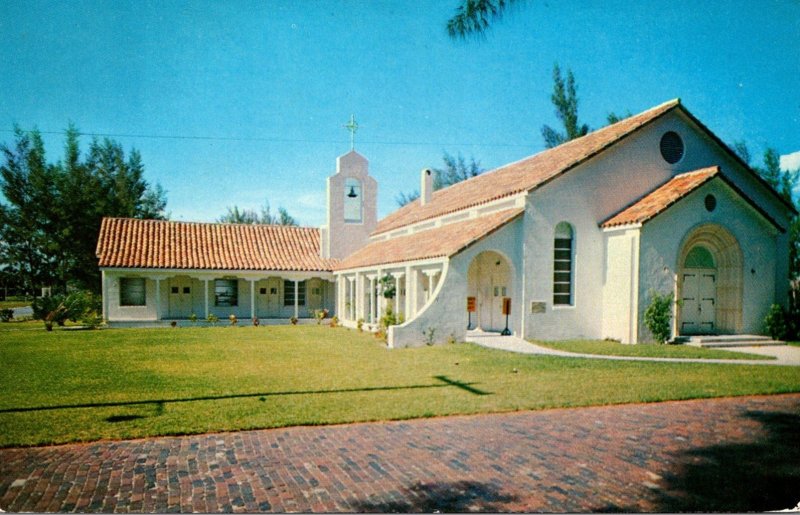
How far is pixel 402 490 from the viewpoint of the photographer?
4.64m

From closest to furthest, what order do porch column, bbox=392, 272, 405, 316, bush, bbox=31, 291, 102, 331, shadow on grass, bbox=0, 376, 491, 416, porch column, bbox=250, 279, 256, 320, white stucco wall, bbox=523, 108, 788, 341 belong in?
shadow on grass, bbox=0, 376, 491, 416, white stucco wall, bbox=523, 108, 788, 341, porch column, bbox=392, 272, 405, 316, bush, bbox=31, 291, 102, 331, porch column, bbox=250, 279, 256, 320

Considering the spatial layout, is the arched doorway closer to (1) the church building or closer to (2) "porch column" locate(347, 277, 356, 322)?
(1) the church building

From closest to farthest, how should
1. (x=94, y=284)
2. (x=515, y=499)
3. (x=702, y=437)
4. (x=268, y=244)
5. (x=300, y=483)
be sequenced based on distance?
(x=515, y=499) < (x=300, y=483) < (x=702, y=437) < (x=268, y=244) < (x=94, y=284)

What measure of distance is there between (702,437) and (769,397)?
3444mm

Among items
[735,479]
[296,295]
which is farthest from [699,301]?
[296,295]

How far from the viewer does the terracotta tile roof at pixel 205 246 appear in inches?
989

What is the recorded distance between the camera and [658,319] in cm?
1553

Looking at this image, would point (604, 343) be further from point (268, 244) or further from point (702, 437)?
point (268, 244)

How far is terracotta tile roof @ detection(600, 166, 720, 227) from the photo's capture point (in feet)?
51.3

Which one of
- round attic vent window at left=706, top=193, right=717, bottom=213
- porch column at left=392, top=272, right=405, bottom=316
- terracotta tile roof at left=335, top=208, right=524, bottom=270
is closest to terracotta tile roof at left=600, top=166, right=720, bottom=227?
round attic vent window at left=706, top=193, right=717, bottom=213

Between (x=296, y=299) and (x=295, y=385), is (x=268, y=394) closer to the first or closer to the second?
(x=295, y=385)

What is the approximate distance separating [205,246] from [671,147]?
22.7 m

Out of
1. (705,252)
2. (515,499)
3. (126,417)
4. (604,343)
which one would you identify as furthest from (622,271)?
(126,417)

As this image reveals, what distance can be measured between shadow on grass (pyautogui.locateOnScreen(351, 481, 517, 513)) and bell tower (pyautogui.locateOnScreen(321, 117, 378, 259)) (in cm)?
2326
